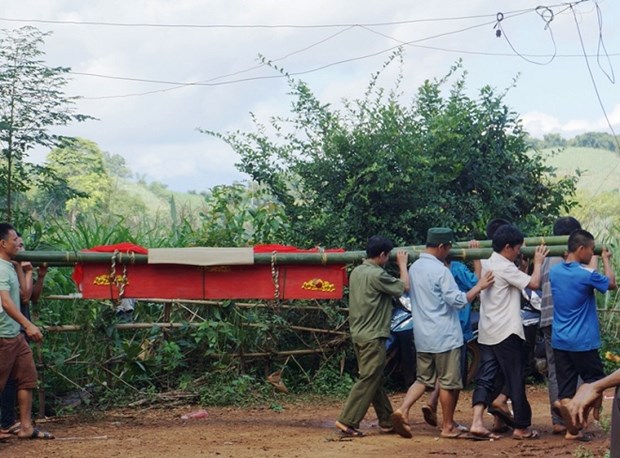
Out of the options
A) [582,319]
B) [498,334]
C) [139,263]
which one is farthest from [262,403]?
[582,319]

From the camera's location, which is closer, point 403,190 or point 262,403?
point 262,403

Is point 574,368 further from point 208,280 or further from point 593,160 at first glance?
point 593,160

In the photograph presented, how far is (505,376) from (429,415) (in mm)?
875

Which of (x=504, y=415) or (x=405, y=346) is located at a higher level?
(x=405, y=346)

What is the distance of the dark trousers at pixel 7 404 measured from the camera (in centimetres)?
872

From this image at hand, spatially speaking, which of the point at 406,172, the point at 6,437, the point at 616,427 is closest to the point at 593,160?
the point at 406,172

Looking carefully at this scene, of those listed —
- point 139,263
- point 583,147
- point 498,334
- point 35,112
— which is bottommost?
point 498,334

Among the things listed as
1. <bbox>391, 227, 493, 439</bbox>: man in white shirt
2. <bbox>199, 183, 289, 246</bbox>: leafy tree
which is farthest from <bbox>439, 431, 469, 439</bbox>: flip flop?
<bbox>199, 183, 289, 246</bbox>: leafy tree

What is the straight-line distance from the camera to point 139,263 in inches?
359

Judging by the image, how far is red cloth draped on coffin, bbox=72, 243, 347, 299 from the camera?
9109 millimetres

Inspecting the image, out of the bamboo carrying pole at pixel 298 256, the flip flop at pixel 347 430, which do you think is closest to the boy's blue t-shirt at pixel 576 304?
the bamboo carrying pole at pixel 298 256

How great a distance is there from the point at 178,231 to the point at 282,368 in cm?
263

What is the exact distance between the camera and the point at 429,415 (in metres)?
8.83

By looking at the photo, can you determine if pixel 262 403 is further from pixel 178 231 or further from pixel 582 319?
pixel 582 319
